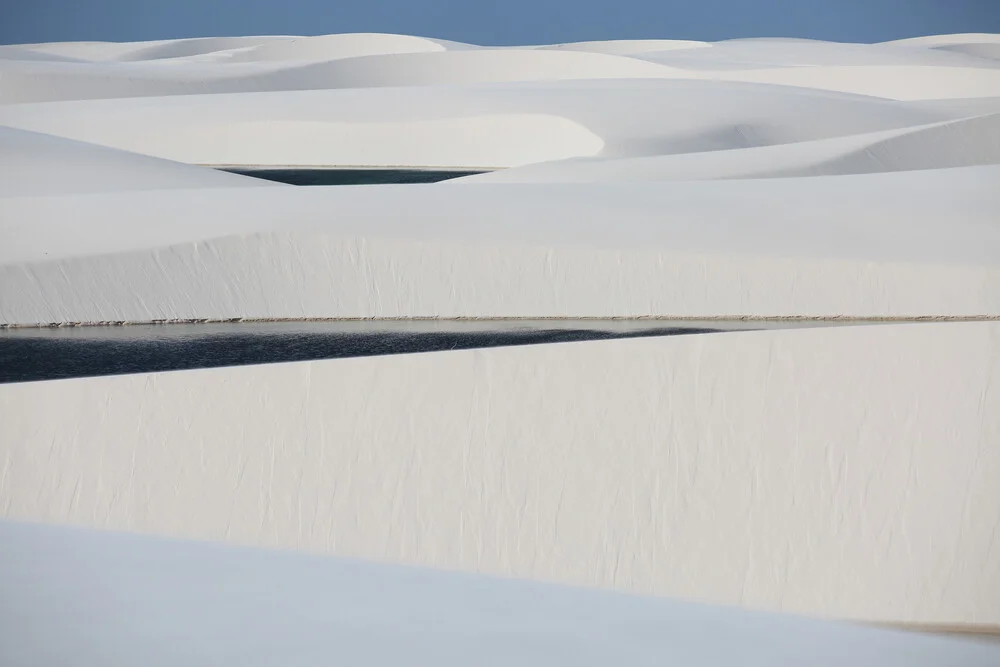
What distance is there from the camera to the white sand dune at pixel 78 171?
526 inches

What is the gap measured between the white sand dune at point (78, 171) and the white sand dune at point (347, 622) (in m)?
11.3

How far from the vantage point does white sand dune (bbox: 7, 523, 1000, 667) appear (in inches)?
79.5

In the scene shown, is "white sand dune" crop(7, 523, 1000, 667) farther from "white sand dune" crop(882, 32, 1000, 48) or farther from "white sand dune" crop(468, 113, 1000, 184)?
"white sand dune" crop(882, 32, 1000, 48)

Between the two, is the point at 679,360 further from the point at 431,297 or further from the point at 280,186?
the point at 280,186

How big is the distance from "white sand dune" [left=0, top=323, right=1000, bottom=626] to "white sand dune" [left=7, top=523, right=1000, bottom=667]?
396 cm

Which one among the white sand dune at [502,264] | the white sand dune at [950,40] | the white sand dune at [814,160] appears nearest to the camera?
the white sand dune at [502,264]

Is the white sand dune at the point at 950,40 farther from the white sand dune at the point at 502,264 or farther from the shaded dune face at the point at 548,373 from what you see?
the white sand dune at the point at 502,264

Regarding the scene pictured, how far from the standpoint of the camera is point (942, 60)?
147 feet

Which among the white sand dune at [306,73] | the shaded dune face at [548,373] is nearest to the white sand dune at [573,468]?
the shaded dune face at [548,373]

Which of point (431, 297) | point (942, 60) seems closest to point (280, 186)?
point (431, 297)

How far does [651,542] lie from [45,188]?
9.57 metres

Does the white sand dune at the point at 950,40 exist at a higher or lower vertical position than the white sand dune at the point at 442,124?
higher

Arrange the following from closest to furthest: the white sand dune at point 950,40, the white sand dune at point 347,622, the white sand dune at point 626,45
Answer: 1. the white sand dune at point 347,622
2. the white sand dune at point 626,45
3. the white sand dune at point 950,40

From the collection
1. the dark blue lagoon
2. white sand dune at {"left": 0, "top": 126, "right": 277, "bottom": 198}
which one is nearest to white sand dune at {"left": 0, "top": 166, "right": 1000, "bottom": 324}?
the dark blue lagoon
